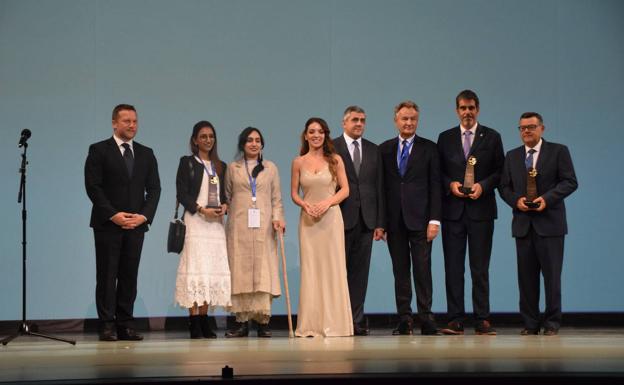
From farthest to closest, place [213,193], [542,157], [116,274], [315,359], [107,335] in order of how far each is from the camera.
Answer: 1. [542,157]
2. [213,193]
3. [116,274]
4. [107,335]
5. [315,359]

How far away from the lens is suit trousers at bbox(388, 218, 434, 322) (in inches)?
255

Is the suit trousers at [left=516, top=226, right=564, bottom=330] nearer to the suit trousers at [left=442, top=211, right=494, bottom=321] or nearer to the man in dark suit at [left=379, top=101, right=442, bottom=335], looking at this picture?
the suit trousers at [left=442, top=211, right=494, bottom=321]

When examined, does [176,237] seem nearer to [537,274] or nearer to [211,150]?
[211,150]

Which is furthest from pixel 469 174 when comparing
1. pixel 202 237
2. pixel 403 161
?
pixel 202 237

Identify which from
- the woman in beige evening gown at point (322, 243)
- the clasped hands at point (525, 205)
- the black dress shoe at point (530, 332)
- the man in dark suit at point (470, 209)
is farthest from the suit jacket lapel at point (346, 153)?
the black dress shoe at point (530, 332)

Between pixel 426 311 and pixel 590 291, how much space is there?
2.50 m

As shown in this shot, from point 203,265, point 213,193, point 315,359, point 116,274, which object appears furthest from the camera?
point 213,193

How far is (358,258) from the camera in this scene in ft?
21.4

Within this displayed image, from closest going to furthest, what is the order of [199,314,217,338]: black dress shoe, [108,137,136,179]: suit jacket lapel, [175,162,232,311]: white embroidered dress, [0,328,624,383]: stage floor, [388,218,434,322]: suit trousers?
[0,328,624,383]: stage floor → [108,137,136,179]: suit jacket lapel → [175,162,232,311]: white embroidered dress → [199,314,217,338]: black dress shoe → [388,218,434,322]: suit trousers

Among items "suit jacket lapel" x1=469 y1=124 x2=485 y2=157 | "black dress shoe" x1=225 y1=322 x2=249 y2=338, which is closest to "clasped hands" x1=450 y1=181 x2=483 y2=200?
"suit jacket lapel" x1=469 y1=124 x2=485 y2=157

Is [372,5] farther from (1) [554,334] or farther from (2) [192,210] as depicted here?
(1) [554,334]

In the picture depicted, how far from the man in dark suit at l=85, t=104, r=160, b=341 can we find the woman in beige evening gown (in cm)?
109

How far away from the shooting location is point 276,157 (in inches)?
320

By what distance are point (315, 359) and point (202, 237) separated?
2487 millimetres
